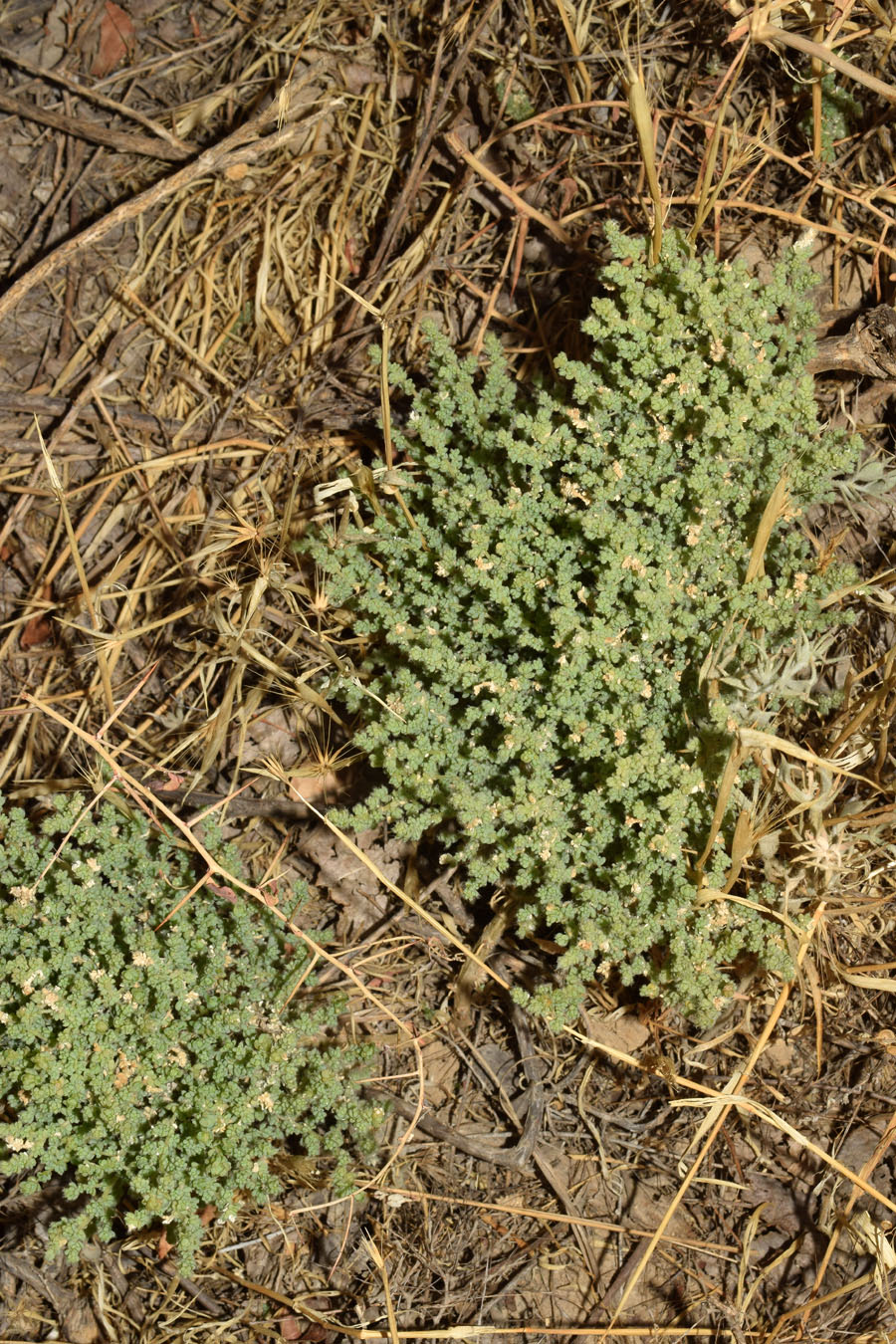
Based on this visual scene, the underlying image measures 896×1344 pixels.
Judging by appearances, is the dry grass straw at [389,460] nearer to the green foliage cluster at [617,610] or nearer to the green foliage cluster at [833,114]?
the green foliage cluster at [833,114]

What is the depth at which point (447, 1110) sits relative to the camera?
287cm

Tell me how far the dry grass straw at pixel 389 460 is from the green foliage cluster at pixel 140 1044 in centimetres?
20

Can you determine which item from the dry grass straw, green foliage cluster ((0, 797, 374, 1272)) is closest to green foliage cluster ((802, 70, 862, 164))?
the dry grass straw

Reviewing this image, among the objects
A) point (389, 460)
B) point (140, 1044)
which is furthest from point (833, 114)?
point (140, 1044)

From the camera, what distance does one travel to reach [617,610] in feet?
8.13

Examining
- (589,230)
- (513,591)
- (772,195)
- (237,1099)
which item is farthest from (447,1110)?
(772,195)

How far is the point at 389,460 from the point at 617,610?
736 millimetres

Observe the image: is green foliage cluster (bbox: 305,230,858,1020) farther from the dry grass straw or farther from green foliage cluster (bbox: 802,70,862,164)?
green foliage cluster (bbox: 802,70,862,164)

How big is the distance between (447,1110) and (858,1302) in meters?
1.22

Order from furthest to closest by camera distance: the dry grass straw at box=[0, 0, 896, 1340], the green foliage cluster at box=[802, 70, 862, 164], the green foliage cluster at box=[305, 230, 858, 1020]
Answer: the green foliage cluster at box=[802, 70, 862, 164]
the dry grass straw at box=[0, 0, 896, 1340]
the green foliage cluster at box=[305, 230, 858, 1020]

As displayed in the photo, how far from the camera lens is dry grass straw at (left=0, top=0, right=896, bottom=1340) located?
2.77 m

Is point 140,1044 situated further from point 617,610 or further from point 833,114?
point 833,114

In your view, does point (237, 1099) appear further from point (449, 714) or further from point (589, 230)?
point (589, 230)

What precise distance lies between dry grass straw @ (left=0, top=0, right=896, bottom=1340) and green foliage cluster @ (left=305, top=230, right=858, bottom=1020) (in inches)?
10.3
